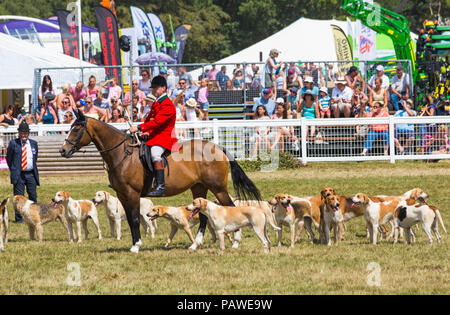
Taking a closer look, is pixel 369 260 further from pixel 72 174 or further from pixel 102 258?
pixel 72 174

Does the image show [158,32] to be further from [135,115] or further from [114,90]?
[135,115]

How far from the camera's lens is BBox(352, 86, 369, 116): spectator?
78.2ft

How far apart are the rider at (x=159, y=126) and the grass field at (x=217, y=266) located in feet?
4.12

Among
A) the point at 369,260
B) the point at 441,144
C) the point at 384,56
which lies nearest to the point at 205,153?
the point at 369,260

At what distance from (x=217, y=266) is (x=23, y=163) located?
6.36 metres

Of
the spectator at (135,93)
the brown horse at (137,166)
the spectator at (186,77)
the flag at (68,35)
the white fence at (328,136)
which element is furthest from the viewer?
the flag at (68,35)

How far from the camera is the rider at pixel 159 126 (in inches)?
481

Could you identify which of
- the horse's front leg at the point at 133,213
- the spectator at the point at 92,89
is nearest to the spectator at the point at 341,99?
the spectator at the point at 92,89

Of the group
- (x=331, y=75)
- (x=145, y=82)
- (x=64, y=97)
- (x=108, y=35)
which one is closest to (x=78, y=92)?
(x=64, y=97)

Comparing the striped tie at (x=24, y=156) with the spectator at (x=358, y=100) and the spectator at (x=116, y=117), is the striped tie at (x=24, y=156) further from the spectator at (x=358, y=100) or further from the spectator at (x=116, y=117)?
the spectator at (x=358, y=100)

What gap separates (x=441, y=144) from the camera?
23234 millimetres

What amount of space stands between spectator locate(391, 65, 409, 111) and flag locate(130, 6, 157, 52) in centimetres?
2014

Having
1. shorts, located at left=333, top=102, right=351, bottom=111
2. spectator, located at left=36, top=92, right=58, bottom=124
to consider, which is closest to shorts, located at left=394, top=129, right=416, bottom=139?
shorts, located at left=333, top=102, right=351, bottom=111

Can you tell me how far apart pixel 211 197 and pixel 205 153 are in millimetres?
5943
